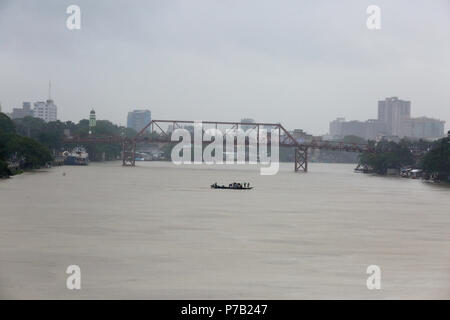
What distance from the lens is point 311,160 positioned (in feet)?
596

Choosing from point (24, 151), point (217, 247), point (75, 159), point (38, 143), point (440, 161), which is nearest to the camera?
point (217, 247)

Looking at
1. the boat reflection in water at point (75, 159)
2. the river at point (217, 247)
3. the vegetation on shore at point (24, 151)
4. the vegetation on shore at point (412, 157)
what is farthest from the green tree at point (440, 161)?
the boat reflection in water at point (75, 159)

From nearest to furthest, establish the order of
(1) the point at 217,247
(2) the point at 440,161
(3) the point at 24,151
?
(1) the point at 217,247
(3) the point at 24,151
(2) the point at 440,161

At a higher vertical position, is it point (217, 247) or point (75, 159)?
point (75, 159)

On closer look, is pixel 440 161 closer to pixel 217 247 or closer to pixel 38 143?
pixel 38 143

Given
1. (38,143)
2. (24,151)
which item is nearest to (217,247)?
(24,151)

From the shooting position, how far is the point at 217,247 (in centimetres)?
2253

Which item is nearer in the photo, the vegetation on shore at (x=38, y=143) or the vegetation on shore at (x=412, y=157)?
Answer: the vegetation on shore at (x=38, y=143)

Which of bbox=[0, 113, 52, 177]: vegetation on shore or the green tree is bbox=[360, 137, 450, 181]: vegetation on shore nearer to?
the green tree

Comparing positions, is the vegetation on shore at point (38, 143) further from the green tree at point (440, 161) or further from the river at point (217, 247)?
the green tree at point (440, 161)

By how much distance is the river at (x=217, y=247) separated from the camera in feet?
55.2
